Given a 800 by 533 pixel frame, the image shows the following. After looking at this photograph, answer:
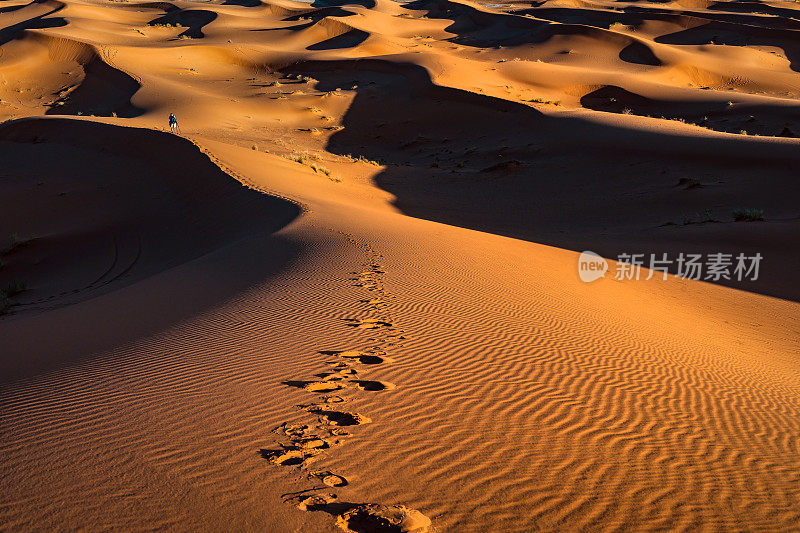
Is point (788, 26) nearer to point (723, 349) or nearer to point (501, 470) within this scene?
point (723, 349)

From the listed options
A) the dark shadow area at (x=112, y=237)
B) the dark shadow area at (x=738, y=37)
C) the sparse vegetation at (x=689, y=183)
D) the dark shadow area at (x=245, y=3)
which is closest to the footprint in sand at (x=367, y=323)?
the dark shadow area at (x=112, y=237)

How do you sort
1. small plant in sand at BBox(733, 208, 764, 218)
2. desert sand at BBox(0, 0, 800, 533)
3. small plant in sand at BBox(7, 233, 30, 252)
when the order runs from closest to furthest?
desert sand at BBox(0, 0, 800, 533) → small plant in sand at BBox(7, 233, 30, 252) → small plant in sand at BBox(733, 208, 764, 218)

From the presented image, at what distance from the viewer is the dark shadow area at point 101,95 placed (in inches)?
1371

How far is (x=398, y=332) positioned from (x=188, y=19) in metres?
71.5

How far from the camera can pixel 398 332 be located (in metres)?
6.41

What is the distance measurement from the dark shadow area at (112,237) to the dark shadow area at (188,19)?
139 ft

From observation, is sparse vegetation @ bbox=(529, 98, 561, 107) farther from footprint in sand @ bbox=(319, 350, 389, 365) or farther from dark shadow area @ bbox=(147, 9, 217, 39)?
dark shadow area @ bbox=(147, 9, 217, 39)

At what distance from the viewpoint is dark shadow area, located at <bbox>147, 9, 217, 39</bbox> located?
208ft

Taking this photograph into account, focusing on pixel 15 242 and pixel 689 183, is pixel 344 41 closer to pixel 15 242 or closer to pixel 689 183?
pixel 689 183

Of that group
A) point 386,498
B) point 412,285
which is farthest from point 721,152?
point 386,498

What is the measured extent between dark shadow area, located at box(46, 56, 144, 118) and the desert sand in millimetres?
7910

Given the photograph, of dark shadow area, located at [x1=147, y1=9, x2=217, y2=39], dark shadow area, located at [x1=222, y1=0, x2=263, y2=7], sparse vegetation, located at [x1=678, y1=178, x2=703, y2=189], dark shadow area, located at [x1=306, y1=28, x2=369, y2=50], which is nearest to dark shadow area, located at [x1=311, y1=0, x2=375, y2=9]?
dark shadow area, located at [x1=222, y1=0, x2=263, y2=7]

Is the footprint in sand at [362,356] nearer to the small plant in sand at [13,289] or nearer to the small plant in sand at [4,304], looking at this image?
the small plant in sand at [4,304]

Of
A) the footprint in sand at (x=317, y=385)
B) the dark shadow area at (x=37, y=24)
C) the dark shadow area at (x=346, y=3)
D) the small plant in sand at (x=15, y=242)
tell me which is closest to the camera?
the footprint in sand at (x=317, y=385)
